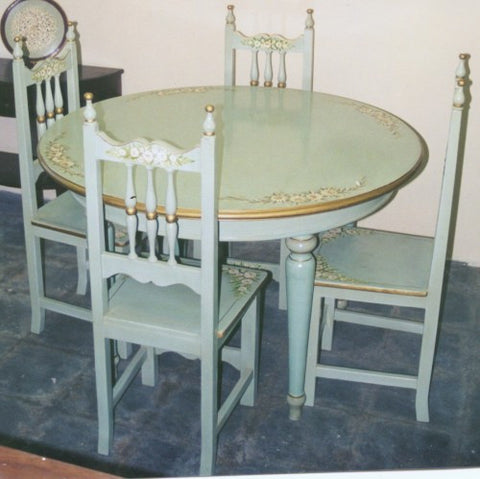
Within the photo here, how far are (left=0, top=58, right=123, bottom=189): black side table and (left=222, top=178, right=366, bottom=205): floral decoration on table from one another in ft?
5.67

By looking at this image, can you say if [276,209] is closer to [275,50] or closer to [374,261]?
[374,261]

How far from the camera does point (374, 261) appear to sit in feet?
7.80

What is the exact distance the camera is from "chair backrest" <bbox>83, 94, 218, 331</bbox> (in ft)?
5.73

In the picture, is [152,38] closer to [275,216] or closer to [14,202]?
[14,202]

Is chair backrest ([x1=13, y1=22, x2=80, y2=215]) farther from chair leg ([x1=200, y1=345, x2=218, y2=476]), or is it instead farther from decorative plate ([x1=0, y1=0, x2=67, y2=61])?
chair leg ([x1=200, y1=345, x2=218, y2=476])

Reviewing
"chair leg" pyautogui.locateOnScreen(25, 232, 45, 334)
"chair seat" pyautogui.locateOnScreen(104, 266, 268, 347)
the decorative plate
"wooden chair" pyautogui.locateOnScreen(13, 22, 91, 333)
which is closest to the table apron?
"chair seat" pyautogui.locateOnScreen(104, 266, 268, 347)

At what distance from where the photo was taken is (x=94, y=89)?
3.51 metres

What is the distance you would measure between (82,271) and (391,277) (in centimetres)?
137

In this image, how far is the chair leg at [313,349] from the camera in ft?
7.66

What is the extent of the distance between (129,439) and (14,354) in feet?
2.19

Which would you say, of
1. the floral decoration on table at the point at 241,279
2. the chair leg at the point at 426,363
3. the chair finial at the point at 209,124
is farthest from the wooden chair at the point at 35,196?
the chair leg at the point at 426,363

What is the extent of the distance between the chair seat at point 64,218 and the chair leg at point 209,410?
31.7 inches

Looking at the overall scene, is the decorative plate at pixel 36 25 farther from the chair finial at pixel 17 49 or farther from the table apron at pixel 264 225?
the table apron at pixel 264 225

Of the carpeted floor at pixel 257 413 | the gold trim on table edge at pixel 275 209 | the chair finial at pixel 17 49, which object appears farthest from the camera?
the chair finial at pixel 17 49
